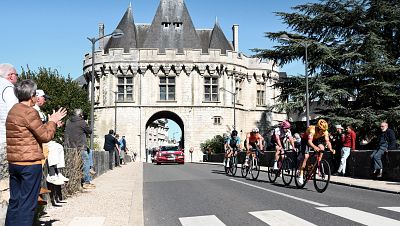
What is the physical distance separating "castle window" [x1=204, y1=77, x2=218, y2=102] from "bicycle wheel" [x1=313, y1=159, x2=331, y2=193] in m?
42.1

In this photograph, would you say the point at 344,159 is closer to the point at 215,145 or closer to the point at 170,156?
the point at 170,156

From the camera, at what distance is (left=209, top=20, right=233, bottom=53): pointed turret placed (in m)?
56.9

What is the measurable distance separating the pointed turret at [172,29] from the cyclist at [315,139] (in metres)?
43.7

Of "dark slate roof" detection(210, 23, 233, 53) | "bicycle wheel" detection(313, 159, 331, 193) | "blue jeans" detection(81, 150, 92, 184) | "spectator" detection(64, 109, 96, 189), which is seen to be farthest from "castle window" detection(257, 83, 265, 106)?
"spectator" detection(64, 109, 96, 189)

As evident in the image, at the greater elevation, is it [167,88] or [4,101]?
[167,88]

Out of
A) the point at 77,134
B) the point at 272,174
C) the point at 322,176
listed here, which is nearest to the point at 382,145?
the point at 272,174

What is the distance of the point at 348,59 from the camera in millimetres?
30219

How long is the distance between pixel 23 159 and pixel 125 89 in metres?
48.5

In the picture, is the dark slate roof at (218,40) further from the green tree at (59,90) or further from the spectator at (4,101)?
the spectator at (4,101)

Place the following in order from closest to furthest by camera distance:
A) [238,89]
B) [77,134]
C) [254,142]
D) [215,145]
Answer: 1. [77,134]
2. [254,142]
3. [215,145]
4. [238,89]

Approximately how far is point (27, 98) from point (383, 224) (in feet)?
15.5

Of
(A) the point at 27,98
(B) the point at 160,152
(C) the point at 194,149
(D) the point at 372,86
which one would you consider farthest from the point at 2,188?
(C) the point at 194,149

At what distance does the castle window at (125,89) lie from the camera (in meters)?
52.6

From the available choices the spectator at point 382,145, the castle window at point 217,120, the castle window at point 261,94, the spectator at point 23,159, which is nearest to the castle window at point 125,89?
the castle window at point 217,120
